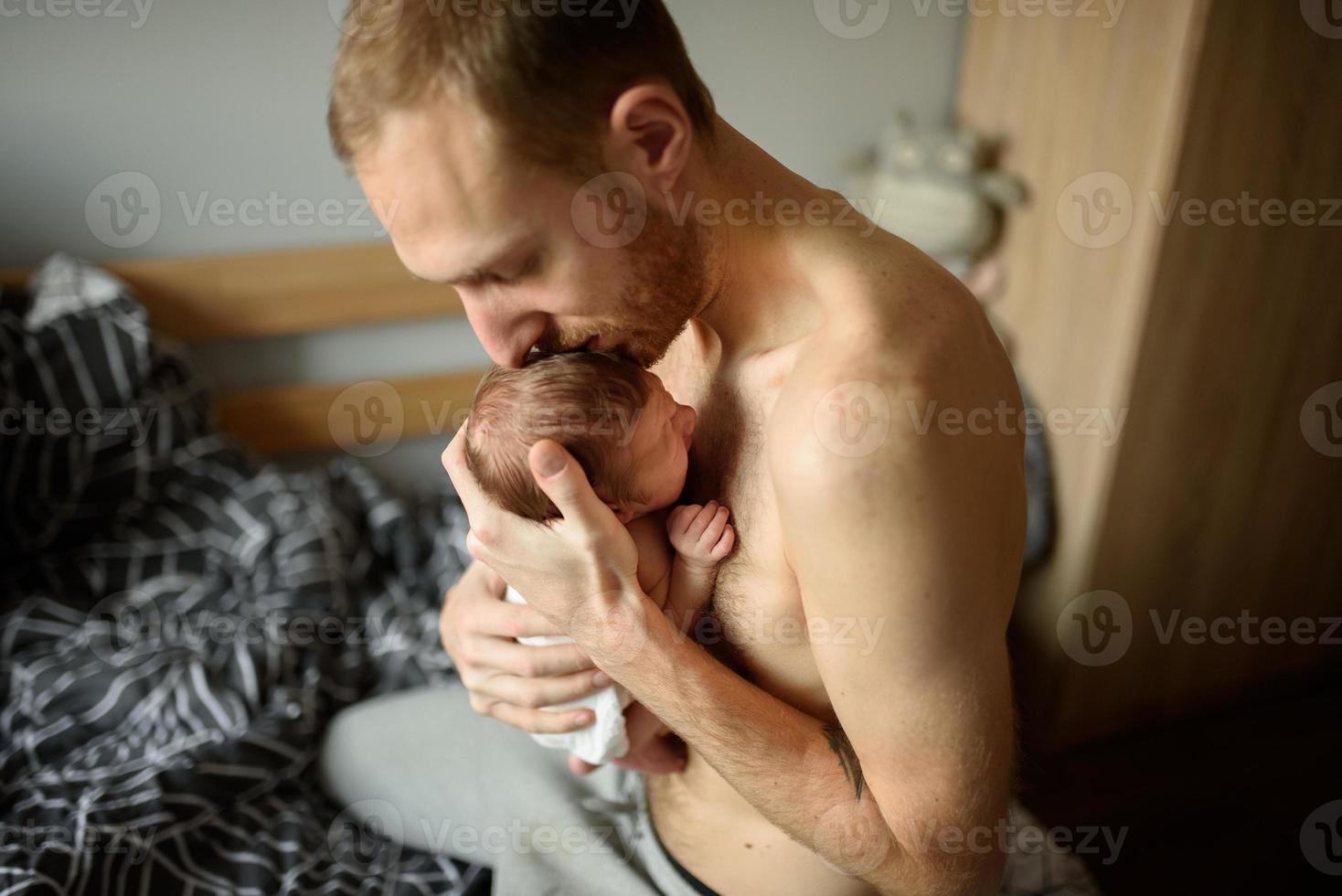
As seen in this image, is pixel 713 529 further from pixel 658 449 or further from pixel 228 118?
pixel 228 118

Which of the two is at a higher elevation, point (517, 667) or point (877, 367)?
point (877, 367)

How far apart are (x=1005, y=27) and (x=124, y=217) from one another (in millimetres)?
1747

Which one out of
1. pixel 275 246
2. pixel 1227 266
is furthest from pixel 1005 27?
pixel 275 246

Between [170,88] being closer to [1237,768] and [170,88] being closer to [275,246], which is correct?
[275,246]

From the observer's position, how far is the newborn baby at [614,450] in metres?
0.89

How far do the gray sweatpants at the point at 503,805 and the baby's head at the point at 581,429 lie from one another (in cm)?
43

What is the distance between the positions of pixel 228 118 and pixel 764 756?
1.58 m

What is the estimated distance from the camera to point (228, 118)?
1.87 m

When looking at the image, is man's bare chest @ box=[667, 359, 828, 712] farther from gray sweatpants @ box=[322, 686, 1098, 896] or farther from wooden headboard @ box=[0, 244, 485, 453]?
wooden headboard @ box=[0, 244, 485, 453]

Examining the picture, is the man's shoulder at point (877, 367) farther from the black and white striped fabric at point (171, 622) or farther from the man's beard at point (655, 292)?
the black and white striped fabric at point (171, 622)

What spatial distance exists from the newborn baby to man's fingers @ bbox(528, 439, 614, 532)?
37mm

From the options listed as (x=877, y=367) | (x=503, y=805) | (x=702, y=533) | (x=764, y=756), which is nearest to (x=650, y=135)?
(x=877, y=367)

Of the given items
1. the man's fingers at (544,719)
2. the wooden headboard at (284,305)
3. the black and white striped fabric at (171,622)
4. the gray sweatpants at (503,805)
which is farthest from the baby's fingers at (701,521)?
the wooden headboard at (284,305)

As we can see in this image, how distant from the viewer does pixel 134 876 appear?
121cm
